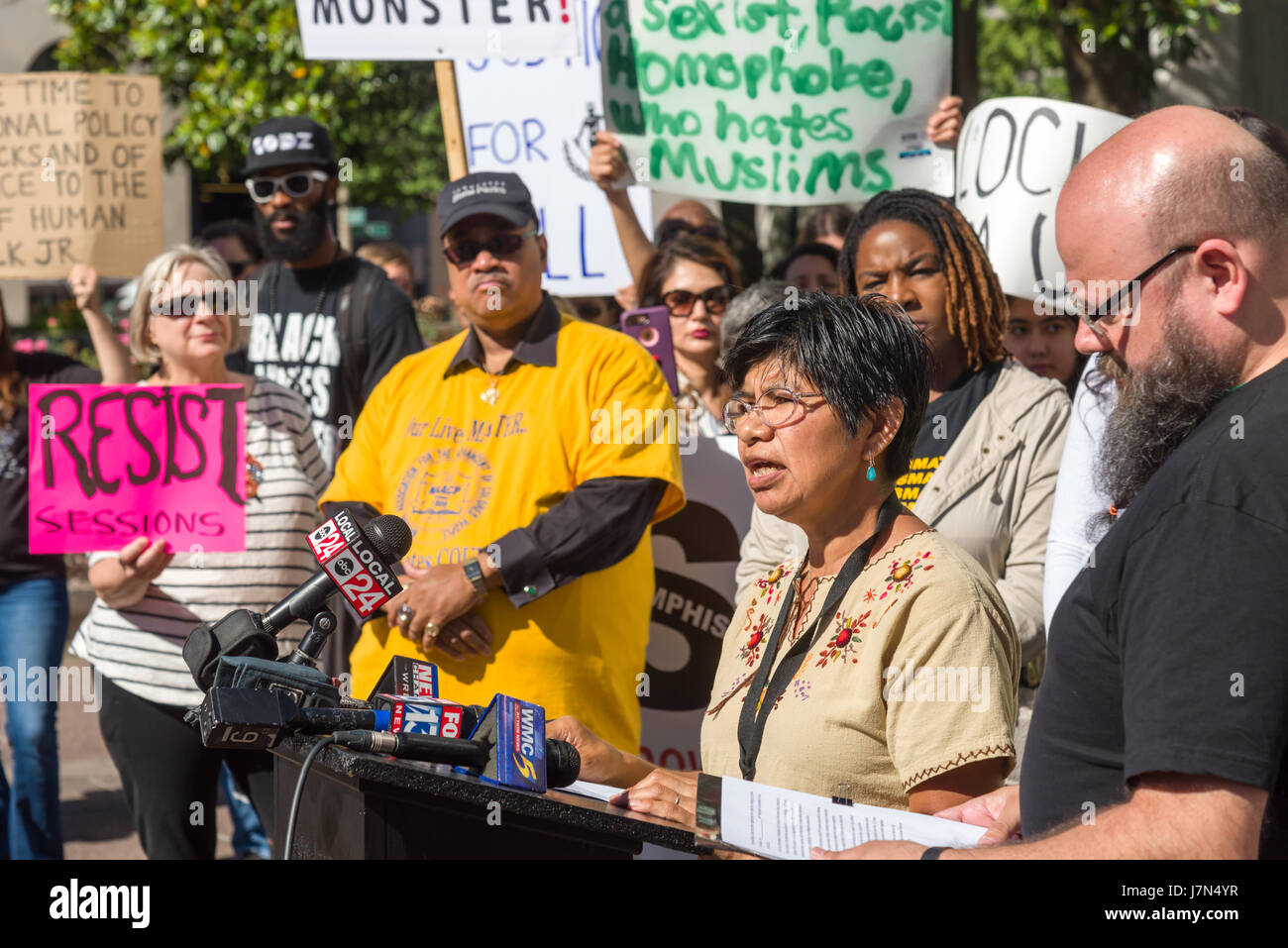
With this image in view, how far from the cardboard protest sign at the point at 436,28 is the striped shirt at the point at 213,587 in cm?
158

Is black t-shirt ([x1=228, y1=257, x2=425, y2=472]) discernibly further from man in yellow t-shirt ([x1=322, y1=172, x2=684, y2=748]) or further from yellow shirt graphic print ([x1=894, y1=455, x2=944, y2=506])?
yellow shirt graphic print ([x1=894, y1=455, x2=944, y2=506])

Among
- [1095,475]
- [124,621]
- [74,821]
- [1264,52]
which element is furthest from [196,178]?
[1095,475]

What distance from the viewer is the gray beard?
1746 mm

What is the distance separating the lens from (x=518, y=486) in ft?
12.1

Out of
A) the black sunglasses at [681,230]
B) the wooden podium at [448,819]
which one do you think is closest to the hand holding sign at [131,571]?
the black sunglasses at [681,230]

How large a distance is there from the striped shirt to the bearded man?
2789 mm

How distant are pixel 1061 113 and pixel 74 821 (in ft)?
16.3

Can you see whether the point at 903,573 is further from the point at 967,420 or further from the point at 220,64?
the point at 220,64

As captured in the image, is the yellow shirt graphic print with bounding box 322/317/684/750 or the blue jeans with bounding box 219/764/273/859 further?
the blue jeans with bounding box 219/764/273/859

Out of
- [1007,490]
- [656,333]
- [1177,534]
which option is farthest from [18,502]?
[1177,534]

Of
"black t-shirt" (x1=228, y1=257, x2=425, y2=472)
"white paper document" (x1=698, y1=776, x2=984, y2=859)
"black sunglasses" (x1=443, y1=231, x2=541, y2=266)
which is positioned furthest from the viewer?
"black t-shirt" (x1=228, y1=257, x2=425, y2=472)

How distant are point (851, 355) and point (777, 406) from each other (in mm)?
166

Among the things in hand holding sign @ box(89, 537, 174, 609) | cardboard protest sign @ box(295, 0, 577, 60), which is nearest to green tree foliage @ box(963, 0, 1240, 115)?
cardboard protest sign @ box(295, 0, 577, 60)
